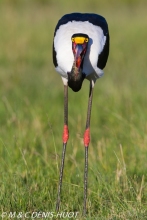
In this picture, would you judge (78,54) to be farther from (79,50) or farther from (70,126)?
(70,126)

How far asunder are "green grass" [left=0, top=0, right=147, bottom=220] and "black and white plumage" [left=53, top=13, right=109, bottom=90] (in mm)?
637

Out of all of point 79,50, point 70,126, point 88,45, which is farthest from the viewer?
point 70,126

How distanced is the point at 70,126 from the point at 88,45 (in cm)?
255

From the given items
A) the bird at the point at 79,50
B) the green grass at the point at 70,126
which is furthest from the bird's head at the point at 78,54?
the green grass at the point at 70,126

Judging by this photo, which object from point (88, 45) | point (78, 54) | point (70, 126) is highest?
point (88, 45)

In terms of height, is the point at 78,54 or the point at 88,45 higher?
the point at 88,45

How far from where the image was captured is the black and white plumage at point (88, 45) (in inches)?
173

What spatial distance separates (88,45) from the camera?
4.41 m

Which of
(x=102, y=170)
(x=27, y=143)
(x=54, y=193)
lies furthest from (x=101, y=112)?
(x=54, y=193)

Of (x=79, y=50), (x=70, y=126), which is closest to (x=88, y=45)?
(x=79, y=50)

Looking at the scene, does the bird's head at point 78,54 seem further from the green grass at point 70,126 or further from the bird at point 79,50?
the green grass at point 70,126

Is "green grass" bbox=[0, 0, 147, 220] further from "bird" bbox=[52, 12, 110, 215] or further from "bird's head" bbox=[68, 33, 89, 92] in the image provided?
"bird's head" bbox=[68, 33, 89, 92]

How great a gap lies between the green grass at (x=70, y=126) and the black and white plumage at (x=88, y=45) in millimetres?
637

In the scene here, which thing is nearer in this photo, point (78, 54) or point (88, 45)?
point (78, 54)
